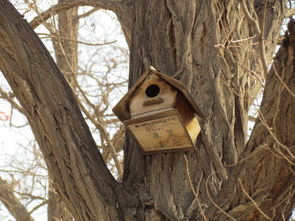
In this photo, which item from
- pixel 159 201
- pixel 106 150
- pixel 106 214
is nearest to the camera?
pixel 106 214

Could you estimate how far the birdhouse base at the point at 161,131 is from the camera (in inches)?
95.7

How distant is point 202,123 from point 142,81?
413 millimetres

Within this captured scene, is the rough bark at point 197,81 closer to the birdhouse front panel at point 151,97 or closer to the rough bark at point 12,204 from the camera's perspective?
the birdhouse front panel at point 151,97

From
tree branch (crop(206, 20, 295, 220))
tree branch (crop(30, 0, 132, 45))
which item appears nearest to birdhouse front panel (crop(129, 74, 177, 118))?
tree branch (crop(206, 20, 295, 220))

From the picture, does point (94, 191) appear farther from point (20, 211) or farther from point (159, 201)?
point (20, 211)

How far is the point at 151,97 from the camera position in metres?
2.52

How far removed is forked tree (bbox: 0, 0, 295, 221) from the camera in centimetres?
172

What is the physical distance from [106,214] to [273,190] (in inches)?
32.2

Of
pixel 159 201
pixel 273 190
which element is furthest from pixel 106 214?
pixel 273 190

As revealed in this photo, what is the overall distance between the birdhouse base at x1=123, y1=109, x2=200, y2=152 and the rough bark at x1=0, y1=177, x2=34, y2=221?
2.91 metres

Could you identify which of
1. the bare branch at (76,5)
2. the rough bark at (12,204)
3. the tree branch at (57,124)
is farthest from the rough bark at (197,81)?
the rough bark at (12,204)

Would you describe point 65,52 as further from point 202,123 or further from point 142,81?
point 202,123

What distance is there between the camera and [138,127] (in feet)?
8.31

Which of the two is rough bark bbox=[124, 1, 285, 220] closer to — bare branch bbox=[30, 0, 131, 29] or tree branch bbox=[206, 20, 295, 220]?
bare branch bbox=[30, 0, 131, 29]
